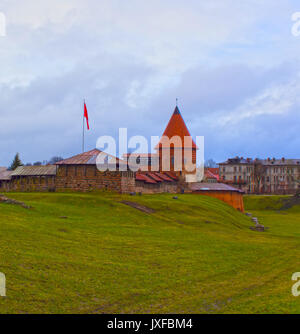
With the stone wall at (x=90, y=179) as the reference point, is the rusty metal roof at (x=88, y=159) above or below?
above

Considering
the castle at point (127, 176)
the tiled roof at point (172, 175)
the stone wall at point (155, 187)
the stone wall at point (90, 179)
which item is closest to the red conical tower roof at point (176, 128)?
the castle at point (127, 176)

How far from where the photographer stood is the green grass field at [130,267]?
1346cm

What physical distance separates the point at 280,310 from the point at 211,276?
218 inches

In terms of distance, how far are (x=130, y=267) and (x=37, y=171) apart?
37332 millimetres

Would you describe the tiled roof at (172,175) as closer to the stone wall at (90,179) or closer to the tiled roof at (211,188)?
the tiled roof at (211,188)

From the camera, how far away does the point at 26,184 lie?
53.7 meters

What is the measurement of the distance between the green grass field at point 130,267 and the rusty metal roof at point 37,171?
19.9 m

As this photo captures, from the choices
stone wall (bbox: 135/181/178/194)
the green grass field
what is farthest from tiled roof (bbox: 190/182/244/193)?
the green grass field

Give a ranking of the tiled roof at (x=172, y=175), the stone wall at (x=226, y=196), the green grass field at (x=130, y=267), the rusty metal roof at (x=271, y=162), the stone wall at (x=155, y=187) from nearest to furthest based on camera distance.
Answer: the green grass field at (x=130, y=267)
the stone wall at (x=155, y=187)
the stone wall at (x=226, y=196)
the tiled roof at (x=172, y=175)
the rusty metal roof at (x=271, y=162)

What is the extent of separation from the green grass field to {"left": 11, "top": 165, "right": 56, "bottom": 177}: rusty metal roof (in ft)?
65.4

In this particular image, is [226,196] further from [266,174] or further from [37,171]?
[266,174]

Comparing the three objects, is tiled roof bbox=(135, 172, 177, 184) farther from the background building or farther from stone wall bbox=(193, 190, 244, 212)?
the background building

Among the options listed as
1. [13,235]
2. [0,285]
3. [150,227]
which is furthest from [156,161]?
[0,285]

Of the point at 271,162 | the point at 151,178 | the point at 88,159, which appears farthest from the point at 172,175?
the point at 271,162
